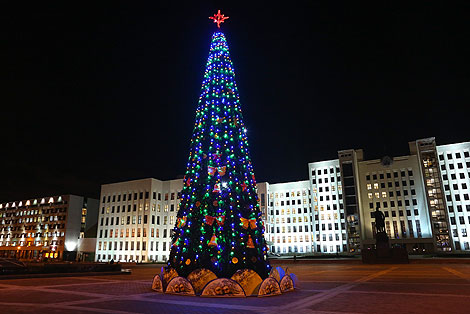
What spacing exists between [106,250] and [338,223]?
198ft

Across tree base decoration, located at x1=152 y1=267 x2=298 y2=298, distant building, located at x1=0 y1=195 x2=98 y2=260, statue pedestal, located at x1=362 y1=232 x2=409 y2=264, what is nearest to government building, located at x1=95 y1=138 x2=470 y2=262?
distant building, located at x1=0 y1=195 x2=98 y2=260

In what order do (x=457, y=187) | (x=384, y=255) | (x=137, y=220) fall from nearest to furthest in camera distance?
1. (x=384, y=255)
2. (x=137, y=220)
3. (x=457, y=187)

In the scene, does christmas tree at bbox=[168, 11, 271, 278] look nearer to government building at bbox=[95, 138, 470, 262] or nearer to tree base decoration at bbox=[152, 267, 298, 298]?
tree base decoration at bbox=[152, 267, 298, 298]

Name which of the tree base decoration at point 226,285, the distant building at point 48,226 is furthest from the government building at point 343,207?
the tree base decoration at point 226,285

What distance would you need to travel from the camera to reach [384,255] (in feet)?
116

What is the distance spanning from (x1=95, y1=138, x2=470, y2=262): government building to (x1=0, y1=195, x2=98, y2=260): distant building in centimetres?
1991

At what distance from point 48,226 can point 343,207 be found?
84.9 m

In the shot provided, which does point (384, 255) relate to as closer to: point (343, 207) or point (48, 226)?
point (343, 207)

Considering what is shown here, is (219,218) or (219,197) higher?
(219,197)

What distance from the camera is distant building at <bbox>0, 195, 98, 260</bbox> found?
86.6m

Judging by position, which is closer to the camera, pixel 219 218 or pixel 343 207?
pixel 219 218

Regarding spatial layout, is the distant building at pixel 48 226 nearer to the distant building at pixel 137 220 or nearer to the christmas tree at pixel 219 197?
the distant building at pixel 137 220

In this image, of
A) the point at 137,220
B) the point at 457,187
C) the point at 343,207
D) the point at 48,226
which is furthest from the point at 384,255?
the point at 48,226

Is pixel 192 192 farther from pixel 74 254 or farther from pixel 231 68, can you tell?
pixel 74 254
